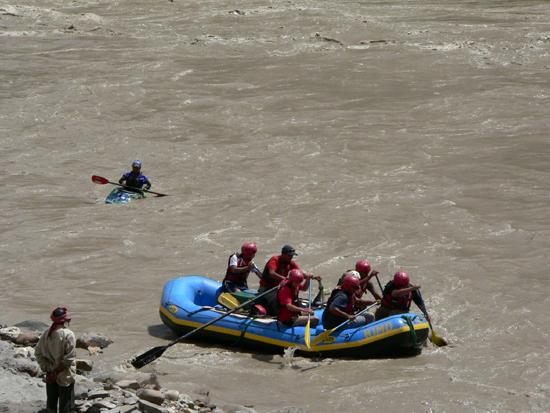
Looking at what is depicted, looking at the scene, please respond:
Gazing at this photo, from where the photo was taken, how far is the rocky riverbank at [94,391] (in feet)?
26.1

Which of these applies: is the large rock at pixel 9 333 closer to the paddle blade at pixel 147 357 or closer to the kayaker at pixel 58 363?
the paddle blade at pixel 147 357

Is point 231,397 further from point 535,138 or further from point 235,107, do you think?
point 235,107

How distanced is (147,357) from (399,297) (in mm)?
2801

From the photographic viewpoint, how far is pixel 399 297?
11.5 meters

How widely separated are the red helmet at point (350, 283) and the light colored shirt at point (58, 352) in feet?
12.8

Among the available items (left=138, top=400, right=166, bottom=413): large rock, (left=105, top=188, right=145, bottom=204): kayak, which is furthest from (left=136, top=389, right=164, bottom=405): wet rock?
(left=105, top=188, right=145, bottom=204): kayak

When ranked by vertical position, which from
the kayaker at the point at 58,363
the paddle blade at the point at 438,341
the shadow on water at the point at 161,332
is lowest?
the shadow on water at the point at 161,332

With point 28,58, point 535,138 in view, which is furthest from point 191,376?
point 28,58

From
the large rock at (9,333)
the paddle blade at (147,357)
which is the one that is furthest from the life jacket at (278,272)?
the large rock at (9,333)

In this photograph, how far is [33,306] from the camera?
1306 cm

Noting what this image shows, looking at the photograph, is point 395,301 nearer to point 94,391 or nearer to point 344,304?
point 344,304

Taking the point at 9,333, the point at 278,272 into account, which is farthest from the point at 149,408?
the point at 278,272

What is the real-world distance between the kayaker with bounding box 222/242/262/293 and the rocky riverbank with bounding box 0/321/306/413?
296 centimetres

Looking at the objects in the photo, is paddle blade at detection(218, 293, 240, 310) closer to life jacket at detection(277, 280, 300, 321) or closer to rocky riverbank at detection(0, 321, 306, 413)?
life jacket at detection(277, 280, 300, 321)
